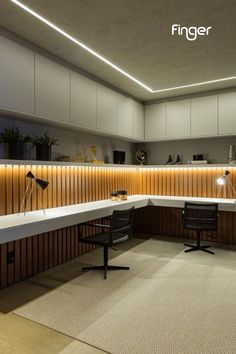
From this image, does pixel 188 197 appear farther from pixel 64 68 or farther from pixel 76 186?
pixel 64 68

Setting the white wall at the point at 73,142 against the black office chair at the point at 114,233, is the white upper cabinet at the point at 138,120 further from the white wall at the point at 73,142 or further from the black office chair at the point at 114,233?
the black office chair at the point at 114,233

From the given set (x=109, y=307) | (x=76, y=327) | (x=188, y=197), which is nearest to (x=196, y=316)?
(x=109, y=307)

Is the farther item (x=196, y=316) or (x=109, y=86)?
(x=109, y=86)

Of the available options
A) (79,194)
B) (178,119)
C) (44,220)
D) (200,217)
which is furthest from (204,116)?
(44,220)

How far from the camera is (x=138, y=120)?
546 cm

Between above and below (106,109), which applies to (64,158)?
below

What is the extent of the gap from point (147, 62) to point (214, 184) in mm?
2640

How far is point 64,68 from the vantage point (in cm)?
361

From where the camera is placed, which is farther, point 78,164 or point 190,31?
point 78,164

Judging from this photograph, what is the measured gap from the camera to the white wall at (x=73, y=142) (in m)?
3.45

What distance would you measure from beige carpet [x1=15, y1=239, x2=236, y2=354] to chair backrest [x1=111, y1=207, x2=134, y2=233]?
0.58 m

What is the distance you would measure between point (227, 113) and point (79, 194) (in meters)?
2.92

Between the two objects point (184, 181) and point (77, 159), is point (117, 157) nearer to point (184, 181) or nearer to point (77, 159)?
point (77, 159)

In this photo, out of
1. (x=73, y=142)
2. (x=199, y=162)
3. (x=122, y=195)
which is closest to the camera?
(x=73, y=142)
